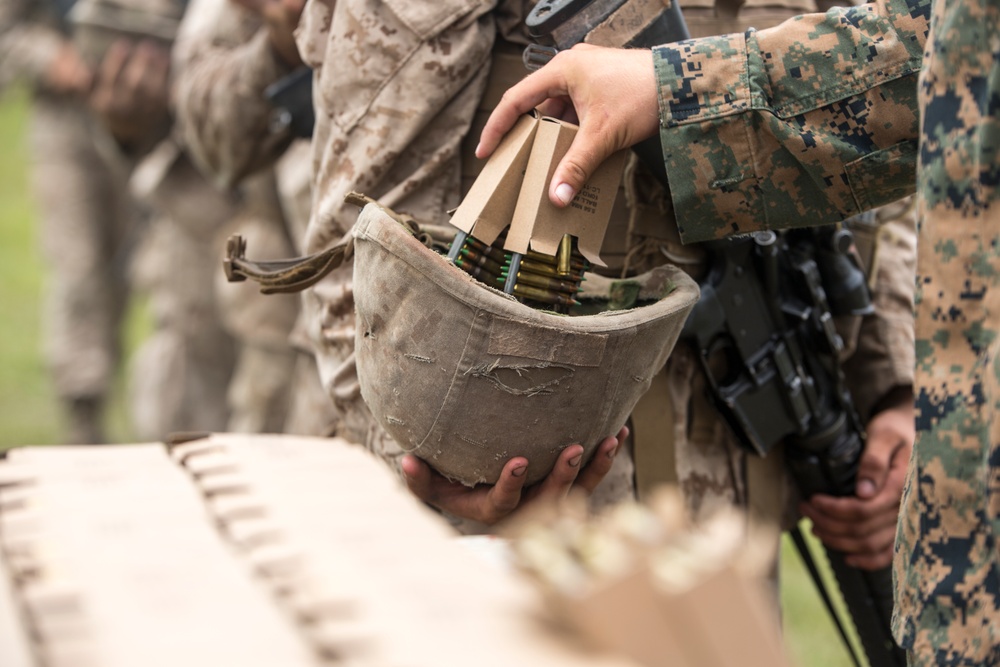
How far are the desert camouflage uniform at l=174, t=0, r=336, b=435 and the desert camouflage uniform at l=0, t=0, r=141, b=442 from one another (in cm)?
166

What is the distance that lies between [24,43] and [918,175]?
500 cm

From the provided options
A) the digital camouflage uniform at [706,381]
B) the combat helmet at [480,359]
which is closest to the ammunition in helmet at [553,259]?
the combat helmet at [480,359]

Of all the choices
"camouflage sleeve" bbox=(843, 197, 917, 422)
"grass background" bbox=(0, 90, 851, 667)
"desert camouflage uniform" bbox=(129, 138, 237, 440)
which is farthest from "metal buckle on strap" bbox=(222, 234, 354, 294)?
"desert camouflage uniform" bbox=(129, 138, 237, 440)

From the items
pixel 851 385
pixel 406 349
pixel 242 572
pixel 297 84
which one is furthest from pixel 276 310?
pixel 242 572

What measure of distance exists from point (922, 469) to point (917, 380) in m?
0.10

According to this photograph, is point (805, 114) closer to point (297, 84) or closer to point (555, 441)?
point (555, 441)

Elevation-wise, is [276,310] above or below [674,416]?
below

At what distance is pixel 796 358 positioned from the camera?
6.57 feet

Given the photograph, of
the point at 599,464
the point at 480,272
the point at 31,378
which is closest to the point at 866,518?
the point at 599,464

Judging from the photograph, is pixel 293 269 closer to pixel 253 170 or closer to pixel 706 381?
pixel 706 381

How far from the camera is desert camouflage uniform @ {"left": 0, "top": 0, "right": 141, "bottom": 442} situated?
5406mm

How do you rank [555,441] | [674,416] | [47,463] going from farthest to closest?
[674,416]
[555,441]
[47,463]

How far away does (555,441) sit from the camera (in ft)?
4.87

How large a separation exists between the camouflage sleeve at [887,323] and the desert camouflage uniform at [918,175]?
0.72m
